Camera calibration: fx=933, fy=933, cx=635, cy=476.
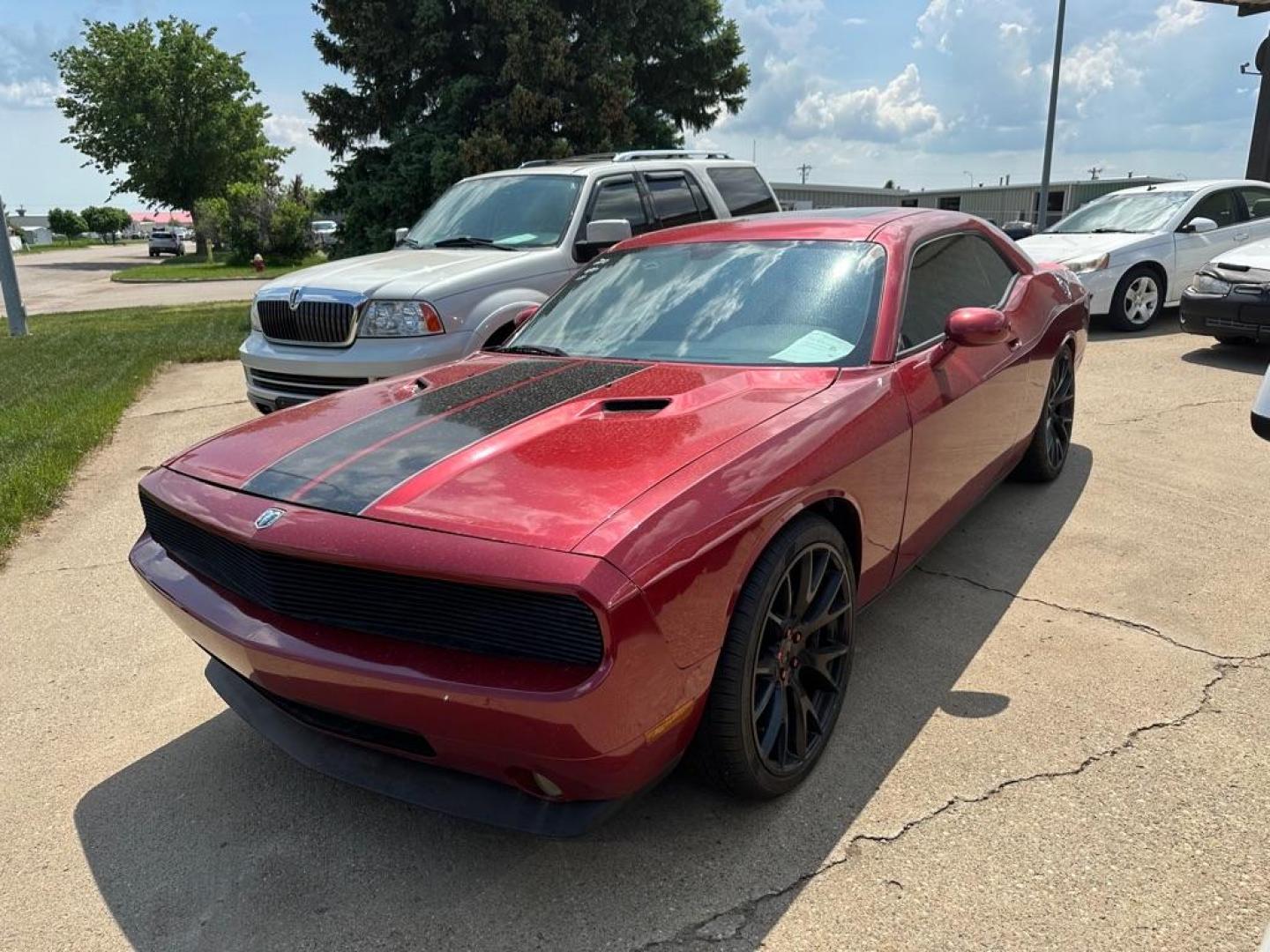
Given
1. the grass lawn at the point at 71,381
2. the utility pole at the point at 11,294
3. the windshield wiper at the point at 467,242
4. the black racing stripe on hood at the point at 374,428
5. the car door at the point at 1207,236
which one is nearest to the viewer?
the black racing stripe on hood at the point at 374,428

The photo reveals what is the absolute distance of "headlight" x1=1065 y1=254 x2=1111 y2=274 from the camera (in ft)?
30.4

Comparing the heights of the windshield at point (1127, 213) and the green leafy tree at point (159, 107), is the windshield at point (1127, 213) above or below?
below

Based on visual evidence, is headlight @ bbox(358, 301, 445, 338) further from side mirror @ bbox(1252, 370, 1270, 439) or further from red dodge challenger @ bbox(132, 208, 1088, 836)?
side mirror @ bbox(1252, 370, 1270, 439)

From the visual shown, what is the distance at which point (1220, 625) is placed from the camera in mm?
3496

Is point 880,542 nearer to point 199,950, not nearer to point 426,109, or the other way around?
point 199,950

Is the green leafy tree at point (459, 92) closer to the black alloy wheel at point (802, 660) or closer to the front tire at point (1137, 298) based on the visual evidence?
the front tire at point (1137, 298)

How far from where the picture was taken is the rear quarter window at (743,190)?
26.6 ft

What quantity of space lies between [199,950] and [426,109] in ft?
58.5

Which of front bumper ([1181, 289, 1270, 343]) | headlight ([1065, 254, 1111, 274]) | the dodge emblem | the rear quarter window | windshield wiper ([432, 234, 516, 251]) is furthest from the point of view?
headlight ([1065, 254, 1111, 274])

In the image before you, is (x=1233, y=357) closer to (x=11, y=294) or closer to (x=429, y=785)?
(x=429, y=785)

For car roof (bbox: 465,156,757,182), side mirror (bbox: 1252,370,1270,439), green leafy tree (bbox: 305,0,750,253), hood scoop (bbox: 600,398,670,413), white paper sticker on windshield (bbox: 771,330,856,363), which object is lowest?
side mirror (bbox: 1252,370,1270,439)

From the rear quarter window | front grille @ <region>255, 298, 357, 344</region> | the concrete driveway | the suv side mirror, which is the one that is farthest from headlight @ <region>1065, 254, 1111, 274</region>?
the concrete driveway

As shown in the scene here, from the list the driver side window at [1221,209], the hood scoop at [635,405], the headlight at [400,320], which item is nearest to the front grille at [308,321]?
the headlight at [400,320]

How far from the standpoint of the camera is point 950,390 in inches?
133
